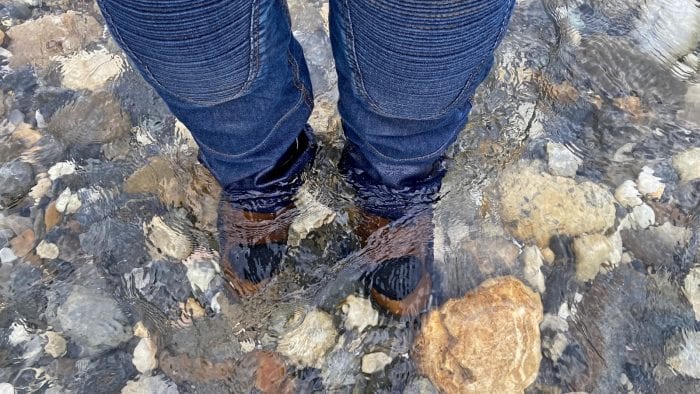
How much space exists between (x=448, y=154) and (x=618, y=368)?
23.8 inches

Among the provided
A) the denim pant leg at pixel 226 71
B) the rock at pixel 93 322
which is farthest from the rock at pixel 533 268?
the rock at pixel 93 322

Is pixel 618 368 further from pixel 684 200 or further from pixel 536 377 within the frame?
pixel 684 200

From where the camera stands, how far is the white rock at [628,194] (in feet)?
4.25

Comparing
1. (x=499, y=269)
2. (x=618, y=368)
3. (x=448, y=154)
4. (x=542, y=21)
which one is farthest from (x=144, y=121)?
(x=618, y=368)

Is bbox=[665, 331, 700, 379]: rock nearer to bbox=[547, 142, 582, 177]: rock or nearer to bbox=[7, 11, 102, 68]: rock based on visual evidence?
A: bbox=[547, 142, 582, 177]: rock

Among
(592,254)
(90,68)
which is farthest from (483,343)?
(90,68)

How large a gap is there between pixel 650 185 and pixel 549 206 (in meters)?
0.27

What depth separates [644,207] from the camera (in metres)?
1.29

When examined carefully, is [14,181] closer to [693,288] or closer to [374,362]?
[374,362]

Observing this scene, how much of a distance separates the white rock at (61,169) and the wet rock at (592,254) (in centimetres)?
124

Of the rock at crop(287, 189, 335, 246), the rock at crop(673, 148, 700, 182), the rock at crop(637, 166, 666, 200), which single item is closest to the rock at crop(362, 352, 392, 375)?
the rock at crop(287, 189, 335, 246)

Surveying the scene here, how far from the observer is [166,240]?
49.3 inches

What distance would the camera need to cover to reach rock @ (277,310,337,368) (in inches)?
44.8

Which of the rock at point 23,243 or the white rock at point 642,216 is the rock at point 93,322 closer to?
the rock at point 23,243
